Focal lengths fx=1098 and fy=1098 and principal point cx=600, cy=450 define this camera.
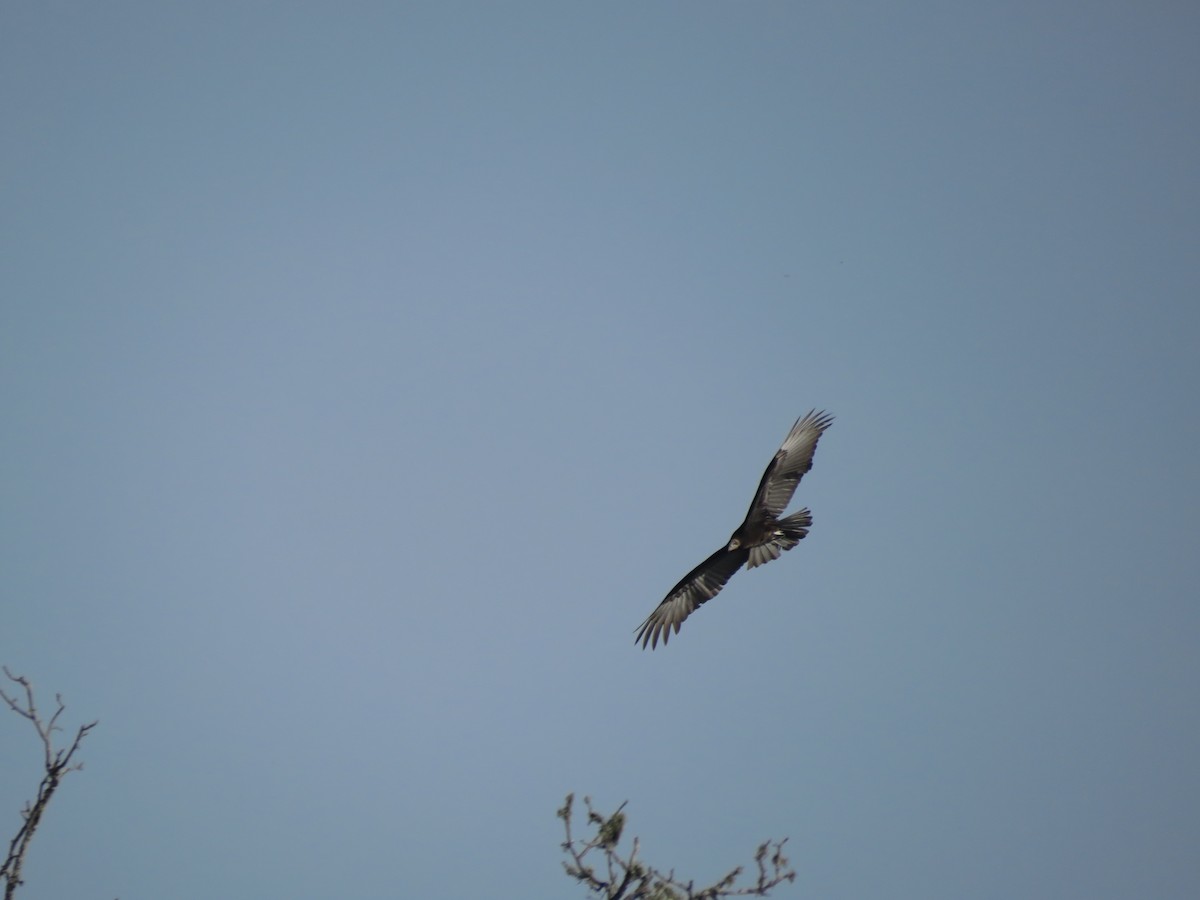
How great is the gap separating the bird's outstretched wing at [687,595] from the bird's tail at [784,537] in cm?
27

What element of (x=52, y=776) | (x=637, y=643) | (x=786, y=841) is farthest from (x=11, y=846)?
(x=637, y=643)

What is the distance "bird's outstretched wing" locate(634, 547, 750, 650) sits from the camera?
20641 mm

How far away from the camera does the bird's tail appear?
64.4 ft

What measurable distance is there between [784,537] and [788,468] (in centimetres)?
125

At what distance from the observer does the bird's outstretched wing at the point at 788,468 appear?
771 inches

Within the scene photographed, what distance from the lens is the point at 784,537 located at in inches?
782

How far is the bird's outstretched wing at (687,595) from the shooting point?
20641mm

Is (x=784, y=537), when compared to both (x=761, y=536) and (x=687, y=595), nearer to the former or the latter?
(x=761, y=536)

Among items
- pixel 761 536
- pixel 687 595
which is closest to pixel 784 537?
pixel 761 536

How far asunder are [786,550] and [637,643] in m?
3.36

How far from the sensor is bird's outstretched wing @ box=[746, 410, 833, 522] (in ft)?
64.3

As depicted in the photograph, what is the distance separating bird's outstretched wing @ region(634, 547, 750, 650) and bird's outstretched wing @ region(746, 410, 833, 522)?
128 cm

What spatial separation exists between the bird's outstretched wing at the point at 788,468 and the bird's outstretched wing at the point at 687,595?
1.28 m

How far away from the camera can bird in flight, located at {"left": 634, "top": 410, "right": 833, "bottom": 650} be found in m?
19.7
